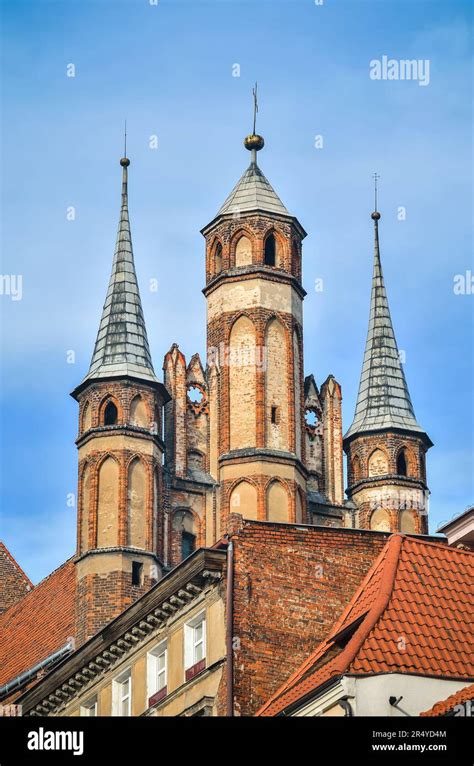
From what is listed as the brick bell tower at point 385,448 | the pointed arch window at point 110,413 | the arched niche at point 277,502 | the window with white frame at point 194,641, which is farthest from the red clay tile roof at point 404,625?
the brick bell tower at point 385,448

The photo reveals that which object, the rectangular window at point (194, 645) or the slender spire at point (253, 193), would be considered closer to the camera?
the rectangular window at point (194, 645)

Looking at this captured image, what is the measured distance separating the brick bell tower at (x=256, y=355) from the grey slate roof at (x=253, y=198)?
1.1 inches

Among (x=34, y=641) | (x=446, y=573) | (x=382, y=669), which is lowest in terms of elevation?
(x=382, y=669)

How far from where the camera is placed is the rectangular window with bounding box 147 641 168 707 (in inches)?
1487

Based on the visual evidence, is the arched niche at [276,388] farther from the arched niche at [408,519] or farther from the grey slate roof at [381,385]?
the arched niche at [408,519]

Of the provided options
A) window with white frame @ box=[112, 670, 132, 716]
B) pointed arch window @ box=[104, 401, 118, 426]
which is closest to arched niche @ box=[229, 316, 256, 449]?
pointed arch window @ box=[104, 401, 118, 426]

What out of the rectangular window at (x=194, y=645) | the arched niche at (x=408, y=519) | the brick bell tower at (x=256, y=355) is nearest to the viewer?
the rectangular window at (x=194, y=645)

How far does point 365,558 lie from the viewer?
38.9 metres

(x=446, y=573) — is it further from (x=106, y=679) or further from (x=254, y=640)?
(x=106, y=679)

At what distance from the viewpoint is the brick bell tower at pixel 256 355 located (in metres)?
52.5

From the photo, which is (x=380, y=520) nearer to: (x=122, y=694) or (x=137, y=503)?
(x=137, y=503)

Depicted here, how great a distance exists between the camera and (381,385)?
189 feet
